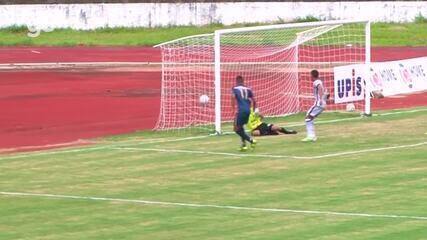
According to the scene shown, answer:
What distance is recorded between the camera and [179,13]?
70.1 meters

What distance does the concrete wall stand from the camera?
67938 mm

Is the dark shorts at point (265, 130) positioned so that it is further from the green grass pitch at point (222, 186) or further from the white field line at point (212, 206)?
the white field line at point (212, 206)

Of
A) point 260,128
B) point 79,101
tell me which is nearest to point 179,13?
point 79,101

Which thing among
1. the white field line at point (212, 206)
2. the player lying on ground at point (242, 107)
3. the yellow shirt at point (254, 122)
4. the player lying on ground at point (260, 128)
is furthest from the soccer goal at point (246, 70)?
the white field line at point (212, 206)

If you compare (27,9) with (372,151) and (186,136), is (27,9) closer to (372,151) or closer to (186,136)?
(186,136)

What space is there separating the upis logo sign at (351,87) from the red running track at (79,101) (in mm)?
2205

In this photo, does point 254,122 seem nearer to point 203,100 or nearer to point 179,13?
point 203,100

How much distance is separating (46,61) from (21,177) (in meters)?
35.4

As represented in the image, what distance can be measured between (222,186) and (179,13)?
4978cm

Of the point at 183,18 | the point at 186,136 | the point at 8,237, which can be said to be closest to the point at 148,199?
the point at 8,237

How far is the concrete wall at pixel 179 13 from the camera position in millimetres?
67938

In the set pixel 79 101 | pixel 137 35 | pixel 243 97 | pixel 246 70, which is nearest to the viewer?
pixel 243 97

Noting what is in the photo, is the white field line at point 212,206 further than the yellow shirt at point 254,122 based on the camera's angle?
No

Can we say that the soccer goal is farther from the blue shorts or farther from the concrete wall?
the concrete wall
